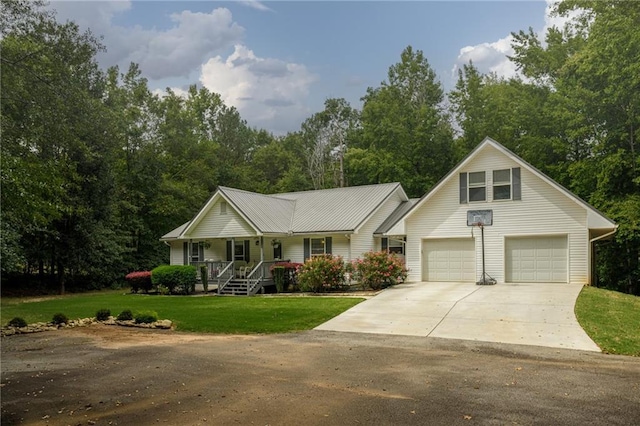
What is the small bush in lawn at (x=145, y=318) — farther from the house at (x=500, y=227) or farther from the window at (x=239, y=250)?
the window at (x=239, y=250)

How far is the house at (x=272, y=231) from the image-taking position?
22.6 m

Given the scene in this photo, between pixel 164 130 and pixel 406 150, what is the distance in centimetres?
1908

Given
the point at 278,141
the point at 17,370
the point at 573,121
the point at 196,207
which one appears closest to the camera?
the point at 17,370

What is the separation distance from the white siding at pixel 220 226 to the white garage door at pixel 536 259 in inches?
458

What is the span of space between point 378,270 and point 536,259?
6459mm

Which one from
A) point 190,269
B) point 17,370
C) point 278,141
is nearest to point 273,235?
point 190,269

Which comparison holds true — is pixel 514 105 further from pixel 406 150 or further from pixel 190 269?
pixel 190 269

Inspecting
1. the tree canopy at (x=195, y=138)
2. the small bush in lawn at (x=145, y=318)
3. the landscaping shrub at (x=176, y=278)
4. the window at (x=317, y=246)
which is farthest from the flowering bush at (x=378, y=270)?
the tree canopy at (x=195, y=138)

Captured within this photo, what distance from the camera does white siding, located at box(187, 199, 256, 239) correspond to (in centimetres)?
2333

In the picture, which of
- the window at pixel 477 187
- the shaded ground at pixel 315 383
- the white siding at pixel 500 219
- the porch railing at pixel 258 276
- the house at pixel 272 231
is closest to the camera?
the shaded ground at pixel 315 383

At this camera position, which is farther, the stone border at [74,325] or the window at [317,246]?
the window at [317,246]

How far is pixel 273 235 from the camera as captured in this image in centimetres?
2292

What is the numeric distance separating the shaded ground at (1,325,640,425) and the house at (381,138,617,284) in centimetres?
1048

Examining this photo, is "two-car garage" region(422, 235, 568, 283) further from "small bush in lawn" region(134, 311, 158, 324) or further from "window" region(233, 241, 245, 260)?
"small bush in lawn" region(134, 311, 158, 324)
